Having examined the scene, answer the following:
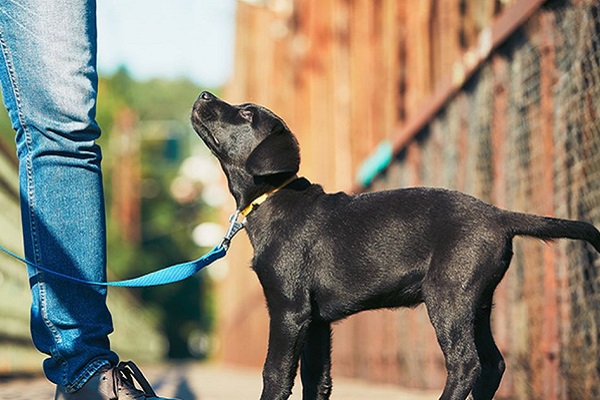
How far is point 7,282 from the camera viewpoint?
28.5 ft

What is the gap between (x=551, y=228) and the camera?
3.38 meters

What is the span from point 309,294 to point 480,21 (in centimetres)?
453

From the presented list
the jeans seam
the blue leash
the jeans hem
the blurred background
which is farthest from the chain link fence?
the jeans seam

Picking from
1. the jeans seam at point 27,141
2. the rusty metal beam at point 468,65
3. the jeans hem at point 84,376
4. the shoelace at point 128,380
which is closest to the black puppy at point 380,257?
the shoelace at point 128,380

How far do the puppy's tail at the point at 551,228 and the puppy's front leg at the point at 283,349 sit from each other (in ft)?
2.12

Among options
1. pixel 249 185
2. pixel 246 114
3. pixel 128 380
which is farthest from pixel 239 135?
pixel 128 380

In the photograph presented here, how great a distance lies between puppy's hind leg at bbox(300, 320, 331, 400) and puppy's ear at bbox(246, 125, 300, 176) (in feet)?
1.75

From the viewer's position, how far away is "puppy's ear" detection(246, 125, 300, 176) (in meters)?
3.49

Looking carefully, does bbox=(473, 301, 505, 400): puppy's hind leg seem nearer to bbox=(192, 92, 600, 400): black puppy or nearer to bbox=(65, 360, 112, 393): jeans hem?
bbox=(192, 92, 600, 400): black puppy

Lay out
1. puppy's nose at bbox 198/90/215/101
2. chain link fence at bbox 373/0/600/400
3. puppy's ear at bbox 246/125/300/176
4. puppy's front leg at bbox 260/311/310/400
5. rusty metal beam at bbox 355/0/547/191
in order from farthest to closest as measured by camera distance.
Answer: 1. rusty metal beam at bbox 355/0/547/191
2. chain link fence at bbox 373/0/600/400
3. puppy's nose at bbox 198/90/215/101
4. puppy's ear at bbox 246/125/300/176
5. puppy's front leg at bbox 260/311/310/400

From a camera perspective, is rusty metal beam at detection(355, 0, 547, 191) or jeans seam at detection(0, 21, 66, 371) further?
rusty metal beam at detection(355, 0, 547, 191)

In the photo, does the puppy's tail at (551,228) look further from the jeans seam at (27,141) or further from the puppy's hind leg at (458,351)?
the jeans seam at (27,141)

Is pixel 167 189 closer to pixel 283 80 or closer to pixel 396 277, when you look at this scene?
pixel 283 80

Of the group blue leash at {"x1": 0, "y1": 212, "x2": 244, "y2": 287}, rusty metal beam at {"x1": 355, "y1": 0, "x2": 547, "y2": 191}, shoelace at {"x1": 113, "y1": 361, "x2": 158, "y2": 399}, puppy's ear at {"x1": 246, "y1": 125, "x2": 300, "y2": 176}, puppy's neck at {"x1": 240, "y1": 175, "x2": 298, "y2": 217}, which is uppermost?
rusty metal beam at {"x1": 355, "y1": 0, "x2": 547, "y2": 191}
